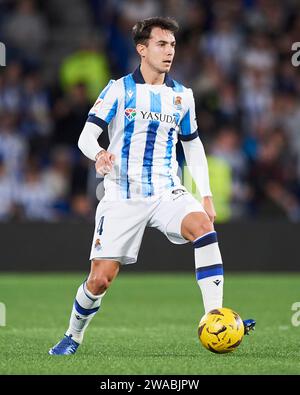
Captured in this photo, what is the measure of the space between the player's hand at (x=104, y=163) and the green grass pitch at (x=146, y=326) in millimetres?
1118

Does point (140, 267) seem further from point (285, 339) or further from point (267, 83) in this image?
point (285, 339)

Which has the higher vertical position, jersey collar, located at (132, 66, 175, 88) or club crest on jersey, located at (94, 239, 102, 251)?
jersey collar, located at (132, 66, 175, 88)

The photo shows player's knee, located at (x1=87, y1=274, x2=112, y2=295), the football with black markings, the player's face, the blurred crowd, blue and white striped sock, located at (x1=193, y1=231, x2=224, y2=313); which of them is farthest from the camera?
the blurred crowd

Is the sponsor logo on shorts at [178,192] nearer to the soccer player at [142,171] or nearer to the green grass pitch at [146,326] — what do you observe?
the soccer player at [142,171]

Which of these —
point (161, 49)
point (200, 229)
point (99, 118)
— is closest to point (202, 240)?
point (200, 229)

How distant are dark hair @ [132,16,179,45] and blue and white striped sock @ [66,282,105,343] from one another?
5.33 ft

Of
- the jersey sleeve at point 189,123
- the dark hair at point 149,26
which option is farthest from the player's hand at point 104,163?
the dark hair at point 149,26

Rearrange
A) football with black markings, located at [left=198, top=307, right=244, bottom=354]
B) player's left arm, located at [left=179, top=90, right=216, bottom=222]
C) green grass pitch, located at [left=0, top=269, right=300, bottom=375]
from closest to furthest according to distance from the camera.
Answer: green grass pitch, located at [left=0, top=269, right=300, bottom=375], football with black markings, located at [left=198, top=307, right=244, bottom=354], player's left arm, located at [left=179, top=90, right=216, bottom=222]

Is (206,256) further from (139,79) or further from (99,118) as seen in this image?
(139,79)

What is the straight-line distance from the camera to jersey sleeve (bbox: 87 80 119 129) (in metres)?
6.98

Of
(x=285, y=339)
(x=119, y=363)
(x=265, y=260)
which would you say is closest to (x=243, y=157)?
(x=265, y=260)

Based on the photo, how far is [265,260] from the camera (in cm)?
1430

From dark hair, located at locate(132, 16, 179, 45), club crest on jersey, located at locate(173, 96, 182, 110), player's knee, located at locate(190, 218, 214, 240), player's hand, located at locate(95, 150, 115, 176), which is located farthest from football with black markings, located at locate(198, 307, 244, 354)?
dark hair, located at locate(132, 16, 179, 45)

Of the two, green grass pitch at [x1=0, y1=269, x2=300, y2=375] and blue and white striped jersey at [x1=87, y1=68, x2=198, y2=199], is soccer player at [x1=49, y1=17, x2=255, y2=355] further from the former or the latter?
green grass pitch at [x1=0, y1=269, x2=300, y2=375]
